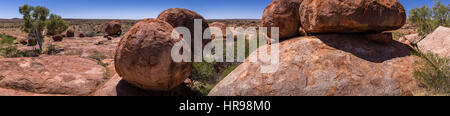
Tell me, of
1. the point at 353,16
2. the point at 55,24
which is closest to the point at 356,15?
the point at 353,16

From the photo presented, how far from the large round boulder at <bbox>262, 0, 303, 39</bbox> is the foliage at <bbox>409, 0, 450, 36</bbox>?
365 inches

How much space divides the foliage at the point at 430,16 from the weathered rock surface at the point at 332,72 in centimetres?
904

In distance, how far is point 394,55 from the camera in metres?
4.74

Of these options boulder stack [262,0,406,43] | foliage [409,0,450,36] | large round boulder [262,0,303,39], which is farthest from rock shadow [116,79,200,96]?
foliage [409,0,450,36]

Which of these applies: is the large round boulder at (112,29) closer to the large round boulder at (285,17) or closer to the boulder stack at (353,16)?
the large round boulder at (285,17)

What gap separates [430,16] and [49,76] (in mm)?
19011

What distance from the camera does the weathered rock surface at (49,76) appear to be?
5.61 metres

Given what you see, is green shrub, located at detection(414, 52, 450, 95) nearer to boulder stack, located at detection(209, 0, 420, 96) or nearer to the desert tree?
boulder stack, located at detection(209, 0, 420, 96)

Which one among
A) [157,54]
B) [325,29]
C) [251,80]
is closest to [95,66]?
[157,54]

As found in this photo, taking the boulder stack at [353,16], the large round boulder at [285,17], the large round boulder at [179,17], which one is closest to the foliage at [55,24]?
the large round boulder at [179,17]

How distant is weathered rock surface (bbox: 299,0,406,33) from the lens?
4.28m

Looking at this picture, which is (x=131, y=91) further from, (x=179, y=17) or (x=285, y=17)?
(x=179, y=17)

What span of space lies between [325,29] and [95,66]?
7.29m

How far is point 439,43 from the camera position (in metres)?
5.92
